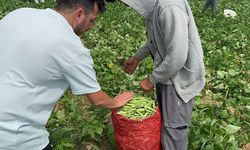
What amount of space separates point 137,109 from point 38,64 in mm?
1370

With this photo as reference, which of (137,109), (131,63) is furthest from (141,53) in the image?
(137,109)

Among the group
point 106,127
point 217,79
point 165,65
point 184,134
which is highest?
point 165,65

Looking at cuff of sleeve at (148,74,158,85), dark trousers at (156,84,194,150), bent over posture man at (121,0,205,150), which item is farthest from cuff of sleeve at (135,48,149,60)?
cuff of sleeve at (148,74,158,85)

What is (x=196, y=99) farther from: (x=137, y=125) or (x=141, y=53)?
(x=137, y=125)

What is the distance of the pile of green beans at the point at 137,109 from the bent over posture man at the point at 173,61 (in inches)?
4.3

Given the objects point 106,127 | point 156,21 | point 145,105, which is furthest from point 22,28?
point 106,127

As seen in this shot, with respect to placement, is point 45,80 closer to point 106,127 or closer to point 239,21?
point 106,127

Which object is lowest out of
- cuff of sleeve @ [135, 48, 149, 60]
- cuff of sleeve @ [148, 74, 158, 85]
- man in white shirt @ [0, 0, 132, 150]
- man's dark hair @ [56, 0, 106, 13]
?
cuff of sleeve @ [135, 48, 149, 60]

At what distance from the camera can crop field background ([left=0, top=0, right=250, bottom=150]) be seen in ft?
13.8

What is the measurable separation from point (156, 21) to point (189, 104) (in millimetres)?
822

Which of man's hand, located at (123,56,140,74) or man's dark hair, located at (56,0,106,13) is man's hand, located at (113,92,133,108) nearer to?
man's hand, located at (123,56,140,74)

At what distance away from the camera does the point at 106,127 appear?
15.2ft

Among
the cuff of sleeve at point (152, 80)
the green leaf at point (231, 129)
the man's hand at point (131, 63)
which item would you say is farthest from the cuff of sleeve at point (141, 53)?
the green leaf at point (231, 129)

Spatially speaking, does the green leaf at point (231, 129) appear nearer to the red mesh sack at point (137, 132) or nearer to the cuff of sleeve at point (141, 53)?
the red mesh sack at point (137, 132)
